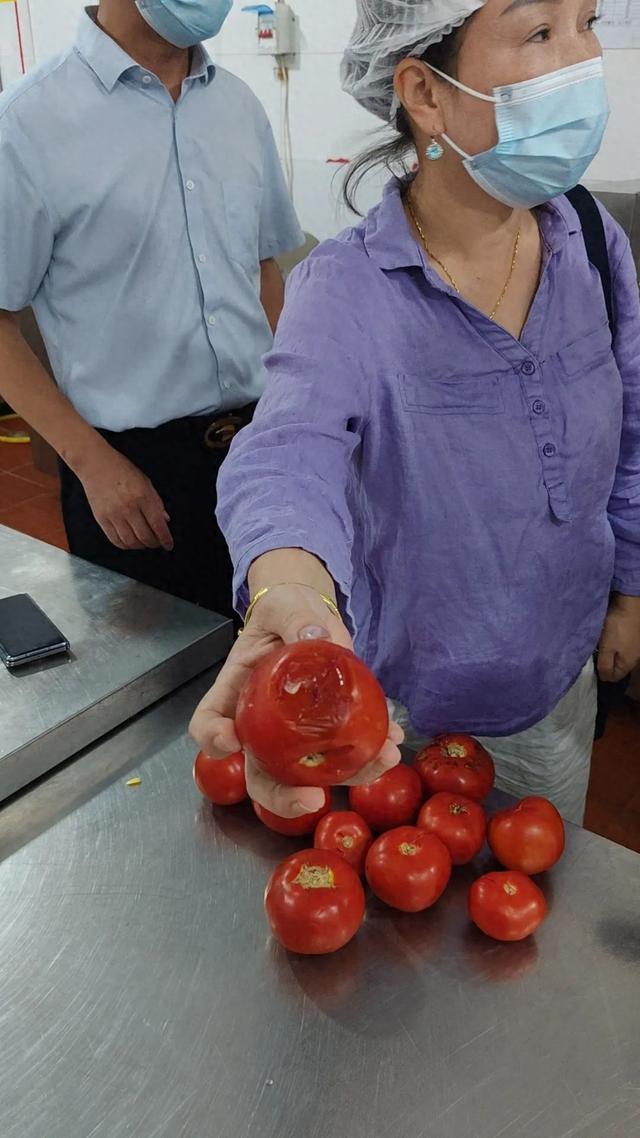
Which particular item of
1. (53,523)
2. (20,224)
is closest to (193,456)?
(20,224)

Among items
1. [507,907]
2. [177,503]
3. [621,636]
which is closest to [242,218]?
[177,503]

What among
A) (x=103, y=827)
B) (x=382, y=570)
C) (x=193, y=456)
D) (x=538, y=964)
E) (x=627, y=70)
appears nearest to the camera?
(x=538, y=964)

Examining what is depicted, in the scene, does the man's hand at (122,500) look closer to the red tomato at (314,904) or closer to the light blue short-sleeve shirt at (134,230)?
the light blue short-sleeve shirt at (134,230)

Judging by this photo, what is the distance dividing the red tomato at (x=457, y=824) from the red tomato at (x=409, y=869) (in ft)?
0.07

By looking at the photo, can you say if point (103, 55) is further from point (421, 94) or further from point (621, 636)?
point (621, 636)

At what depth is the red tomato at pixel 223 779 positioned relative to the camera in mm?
1027

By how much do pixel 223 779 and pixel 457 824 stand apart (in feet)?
0.88

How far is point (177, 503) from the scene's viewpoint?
1.86 metres

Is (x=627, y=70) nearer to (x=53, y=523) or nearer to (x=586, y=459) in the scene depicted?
(x=586, y=459)

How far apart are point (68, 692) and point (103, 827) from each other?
0.71ft

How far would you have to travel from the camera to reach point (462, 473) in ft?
3.63

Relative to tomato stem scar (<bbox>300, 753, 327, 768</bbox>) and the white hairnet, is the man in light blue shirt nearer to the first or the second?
the white hairnet

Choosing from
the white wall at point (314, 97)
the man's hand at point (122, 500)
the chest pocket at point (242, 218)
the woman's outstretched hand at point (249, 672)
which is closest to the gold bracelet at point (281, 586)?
the woman's outstretched hand at point (249, 672)

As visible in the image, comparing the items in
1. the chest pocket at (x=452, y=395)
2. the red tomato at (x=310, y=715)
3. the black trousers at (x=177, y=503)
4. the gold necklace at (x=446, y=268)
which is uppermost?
the gold necklace at (x=446, y=268)
